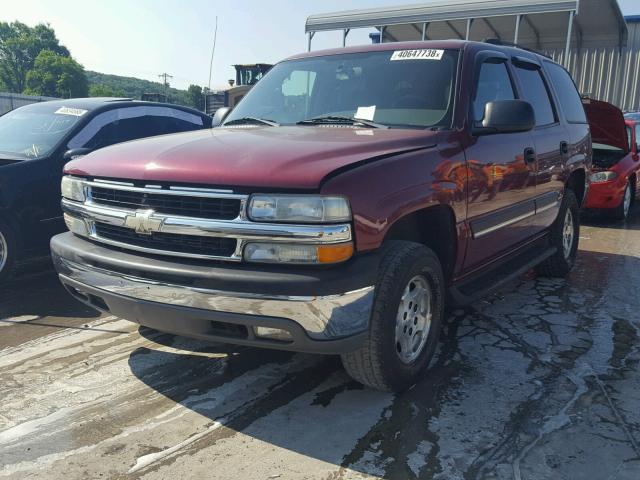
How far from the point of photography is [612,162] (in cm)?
869

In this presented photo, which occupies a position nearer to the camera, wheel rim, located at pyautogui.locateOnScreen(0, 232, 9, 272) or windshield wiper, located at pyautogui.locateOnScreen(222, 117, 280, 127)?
windshield wiper, located at pyautogui.locateOnScreen(222, 117, 280, 127)

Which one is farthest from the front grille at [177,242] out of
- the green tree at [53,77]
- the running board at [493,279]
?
the green tree at [53,77]

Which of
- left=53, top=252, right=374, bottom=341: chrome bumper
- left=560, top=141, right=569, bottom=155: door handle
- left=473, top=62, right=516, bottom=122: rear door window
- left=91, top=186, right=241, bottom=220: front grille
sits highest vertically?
left=473, top=62, right=516, bottom=122: rear door window

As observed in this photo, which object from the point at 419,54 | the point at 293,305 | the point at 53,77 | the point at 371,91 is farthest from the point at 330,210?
the point at 53,77

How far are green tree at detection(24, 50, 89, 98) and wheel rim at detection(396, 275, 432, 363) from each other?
109918mm

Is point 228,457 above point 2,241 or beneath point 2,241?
beneath

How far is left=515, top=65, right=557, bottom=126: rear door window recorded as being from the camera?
457 centimetres

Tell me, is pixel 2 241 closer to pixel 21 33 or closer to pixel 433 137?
pixel 433 137

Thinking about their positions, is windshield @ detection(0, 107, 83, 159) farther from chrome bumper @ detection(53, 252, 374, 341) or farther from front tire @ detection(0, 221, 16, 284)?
chrome bumper @ detection(53, 252, 374, 341)

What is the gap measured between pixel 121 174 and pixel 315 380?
Answer: 151 centimetres

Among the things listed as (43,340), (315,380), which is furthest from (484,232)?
(43,340)

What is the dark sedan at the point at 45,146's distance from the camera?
197 inches

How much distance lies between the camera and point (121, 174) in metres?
2.96

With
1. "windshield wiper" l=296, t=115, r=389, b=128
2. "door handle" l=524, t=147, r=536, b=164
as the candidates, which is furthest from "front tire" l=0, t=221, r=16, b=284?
"door handle" l=524, t=147, r=536, b=164
